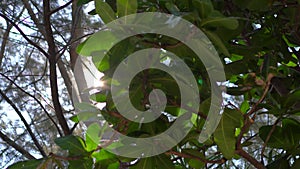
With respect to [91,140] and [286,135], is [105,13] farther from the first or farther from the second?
[286,135]

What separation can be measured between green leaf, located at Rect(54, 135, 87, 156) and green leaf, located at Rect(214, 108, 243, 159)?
0.15 meters

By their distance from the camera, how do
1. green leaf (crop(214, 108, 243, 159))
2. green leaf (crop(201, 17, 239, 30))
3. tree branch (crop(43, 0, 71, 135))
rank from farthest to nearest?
tree branch (crop(43, 0, 71, 135))
green leaf (crop(214, 108, 243, 159))
green leaf (crop(201, 17, 239, 30))

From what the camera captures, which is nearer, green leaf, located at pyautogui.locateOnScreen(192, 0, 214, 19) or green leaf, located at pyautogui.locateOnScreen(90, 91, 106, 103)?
green leaf, located at pyautogui.locateOnScreen(192, 0, 214, 19)

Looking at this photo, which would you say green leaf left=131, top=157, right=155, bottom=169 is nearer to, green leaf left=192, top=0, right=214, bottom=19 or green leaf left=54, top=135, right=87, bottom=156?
green leaf left=54, top=135, right=87, bottom=156

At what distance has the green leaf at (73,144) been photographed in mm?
504

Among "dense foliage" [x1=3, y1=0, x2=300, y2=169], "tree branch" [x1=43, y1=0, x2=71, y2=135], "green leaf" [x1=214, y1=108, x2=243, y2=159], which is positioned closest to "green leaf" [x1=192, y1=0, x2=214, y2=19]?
"dense foliage" [x1=3, y1=0, x2=300, y2=169]

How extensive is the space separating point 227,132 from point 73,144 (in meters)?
0.17

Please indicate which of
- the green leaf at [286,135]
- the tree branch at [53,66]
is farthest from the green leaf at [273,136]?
the tree branch at [53,66]

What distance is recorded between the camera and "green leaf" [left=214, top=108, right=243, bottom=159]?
1.58ft

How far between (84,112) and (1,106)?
6.14ft

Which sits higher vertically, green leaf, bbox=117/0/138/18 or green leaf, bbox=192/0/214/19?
green leaf, bbox=117/0/138/18

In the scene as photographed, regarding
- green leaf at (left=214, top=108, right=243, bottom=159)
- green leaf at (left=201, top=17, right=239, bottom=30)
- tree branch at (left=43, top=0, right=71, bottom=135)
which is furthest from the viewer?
tree branch at (left=43, top=0, right=71, bottom=135)

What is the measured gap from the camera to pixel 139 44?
0.44 meters

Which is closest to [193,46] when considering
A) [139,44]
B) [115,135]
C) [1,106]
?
[139,44]
